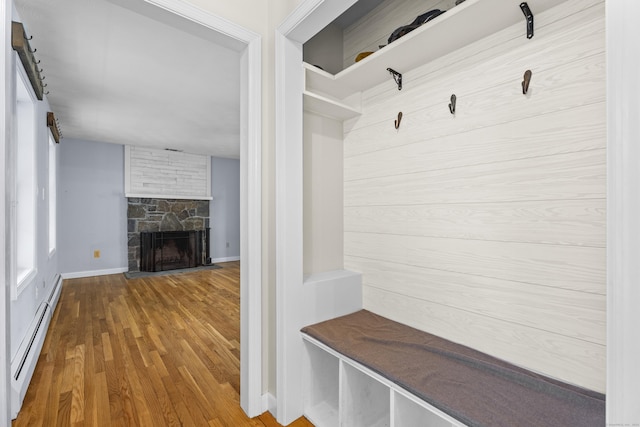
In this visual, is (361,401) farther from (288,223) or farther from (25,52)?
(25,52)

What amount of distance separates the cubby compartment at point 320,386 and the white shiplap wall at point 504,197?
1.50 feet

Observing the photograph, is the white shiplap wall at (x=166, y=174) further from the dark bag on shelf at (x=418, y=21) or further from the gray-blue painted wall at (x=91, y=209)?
the dark bag on shelf at (x=418, y=21)

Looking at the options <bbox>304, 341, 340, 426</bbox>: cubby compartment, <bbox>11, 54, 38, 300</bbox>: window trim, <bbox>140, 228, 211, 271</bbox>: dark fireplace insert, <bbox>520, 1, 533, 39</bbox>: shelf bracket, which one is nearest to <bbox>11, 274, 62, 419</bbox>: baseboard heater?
<bbox>11, 54, 38, 300</bbox>: window trim

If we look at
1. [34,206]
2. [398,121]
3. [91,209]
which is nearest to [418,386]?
[398,121]

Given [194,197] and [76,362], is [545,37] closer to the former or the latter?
[76,362]

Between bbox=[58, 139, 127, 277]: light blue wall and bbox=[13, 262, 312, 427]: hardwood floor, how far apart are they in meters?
1.57

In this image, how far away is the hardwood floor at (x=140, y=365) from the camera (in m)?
1.68

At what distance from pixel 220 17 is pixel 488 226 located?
165cm

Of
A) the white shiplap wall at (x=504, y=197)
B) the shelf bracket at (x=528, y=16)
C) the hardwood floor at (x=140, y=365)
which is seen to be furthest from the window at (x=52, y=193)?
the shelf bracket at (x=528, y=16)

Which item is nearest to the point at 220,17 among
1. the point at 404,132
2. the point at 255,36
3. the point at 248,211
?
the point at 255,36

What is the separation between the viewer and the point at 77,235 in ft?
16.8

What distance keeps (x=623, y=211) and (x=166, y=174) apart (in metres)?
6.47

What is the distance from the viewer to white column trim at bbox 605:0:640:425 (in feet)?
1.93

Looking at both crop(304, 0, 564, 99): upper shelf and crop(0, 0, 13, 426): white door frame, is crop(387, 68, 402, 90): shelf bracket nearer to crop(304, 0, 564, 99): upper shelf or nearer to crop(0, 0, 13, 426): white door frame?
crop(304, 0, 564, 99): upper shelf
